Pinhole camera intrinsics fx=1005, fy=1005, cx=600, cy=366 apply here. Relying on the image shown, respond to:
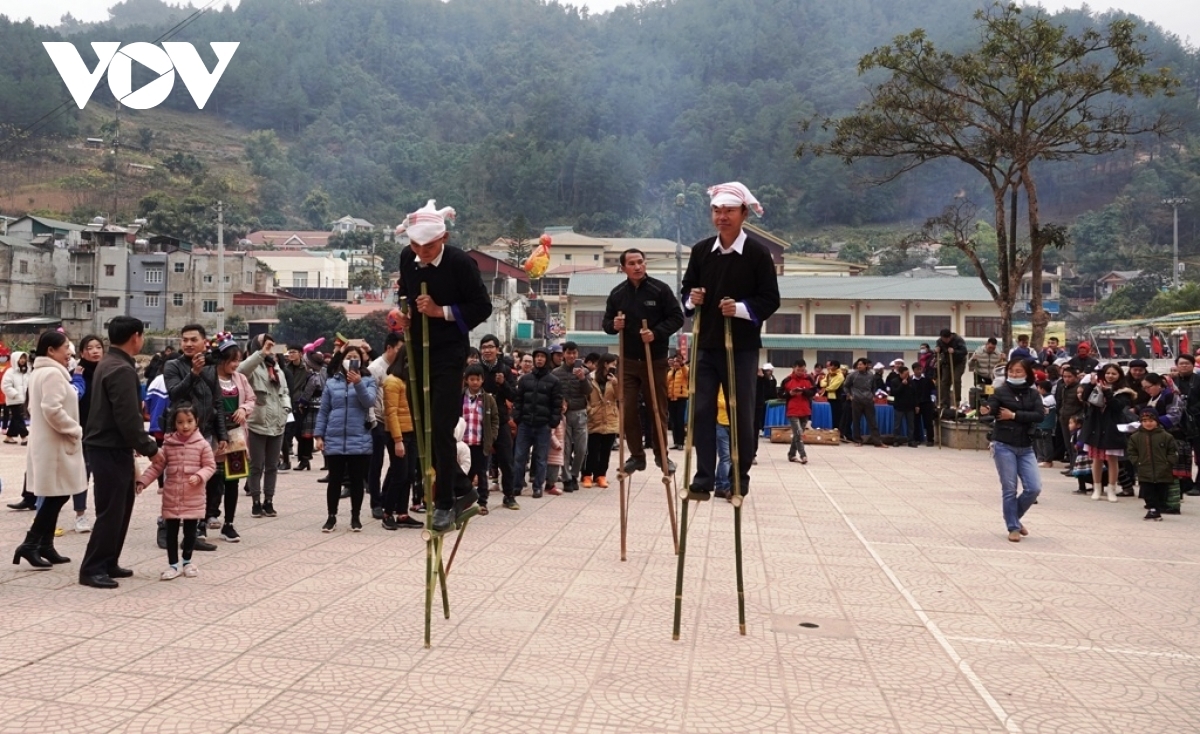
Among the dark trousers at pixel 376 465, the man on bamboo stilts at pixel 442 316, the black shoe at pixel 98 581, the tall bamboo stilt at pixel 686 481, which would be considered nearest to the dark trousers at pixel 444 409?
the man on bamboo stilts at pixel 442 316

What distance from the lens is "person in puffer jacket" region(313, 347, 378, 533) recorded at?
953 centimetres

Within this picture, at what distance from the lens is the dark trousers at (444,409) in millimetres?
5875

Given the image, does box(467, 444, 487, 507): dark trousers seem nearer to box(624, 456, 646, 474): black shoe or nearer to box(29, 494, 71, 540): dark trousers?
box(624, 456, 646, 474): black shoe

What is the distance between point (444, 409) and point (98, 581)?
110 inches

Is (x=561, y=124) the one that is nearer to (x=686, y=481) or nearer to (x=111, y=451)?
(x=111, y=451)

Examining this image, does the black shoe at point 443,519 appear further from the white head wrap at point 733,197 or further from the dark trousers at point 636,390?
the white head wrap at point 733,197

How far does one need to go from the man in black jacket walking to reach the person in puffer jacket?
8.73 ft

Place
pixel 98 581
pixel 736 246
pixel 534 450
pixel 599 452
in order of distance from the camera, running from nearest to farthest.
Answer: pixel 736 246
pixel 98 581
pixel 534 450
pixel 599 452

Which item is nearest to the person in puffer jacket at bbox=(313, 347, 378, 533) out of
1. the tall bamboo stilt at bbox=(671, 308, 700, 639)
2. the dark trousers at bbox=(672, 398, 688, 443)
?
the tall bamboo stilt at bbox=(671, 308, 700, 639)

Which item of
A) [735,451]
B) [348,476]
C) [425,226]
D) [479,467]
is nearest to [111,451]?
[425,226]

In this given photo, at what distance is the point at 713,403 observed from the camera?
21.2 ft

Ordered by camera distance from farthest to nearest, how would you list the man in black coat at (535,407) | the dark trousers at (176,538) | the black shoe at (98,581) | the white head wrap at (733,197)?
the man in black coat at (535,407)
the dark trousers at (176,538)
the black shoe at (98,581)
the white head wrap at (733,197)

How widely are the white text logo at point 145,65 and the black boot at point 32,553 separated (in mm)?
153049

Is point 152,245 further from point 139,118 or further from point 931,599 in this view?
point 139,118
